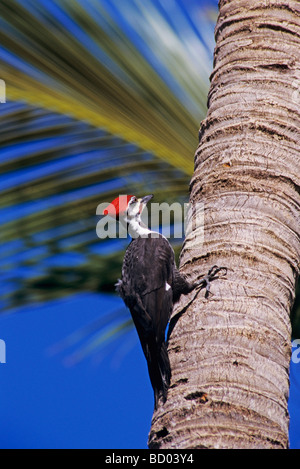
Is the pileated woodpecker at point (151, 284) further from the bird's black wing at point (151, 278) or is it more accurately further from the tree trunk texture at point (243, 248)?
the tree trunk texture at point (243, 248)

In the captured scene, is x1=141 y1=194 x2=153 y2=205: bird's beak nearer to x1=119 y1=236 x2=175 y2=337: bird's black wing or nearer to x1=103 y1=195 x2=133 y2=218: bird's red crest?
x1=103 y1=195 x2=133 y2=218: bird's red crest

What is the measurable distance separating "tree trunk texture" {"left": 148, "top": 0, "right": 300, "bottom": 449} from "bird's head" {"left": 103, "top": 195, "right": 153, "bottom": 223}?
1.08 metres

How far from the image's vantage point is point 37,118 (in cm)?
443

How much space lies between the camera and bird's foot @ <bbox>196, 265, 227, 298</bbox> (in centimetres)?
291

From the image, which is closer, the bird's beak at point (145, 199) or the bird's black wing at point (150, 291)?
the bird's black wing at point (150, 291)

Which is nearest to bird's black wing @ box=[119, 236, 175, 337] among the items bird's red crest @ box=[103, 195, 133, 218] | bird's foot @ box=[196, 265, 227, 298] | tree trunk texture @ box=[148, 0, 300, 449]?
bird's red crest @ box=[103, 195, 133, 218]

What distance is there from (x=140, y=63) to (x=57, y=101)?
0.60 m

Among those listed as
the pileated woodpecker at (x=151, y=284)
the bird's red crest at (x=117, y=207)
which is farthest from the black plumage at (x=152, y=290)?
the bird's red crest at (x=117, y=207)

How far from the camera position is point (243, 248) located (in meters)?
2.98

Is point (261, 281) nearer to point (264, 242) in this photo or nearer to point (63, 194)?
point (264, 242)

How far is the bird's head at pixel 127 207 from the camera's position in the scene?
4.45 m
